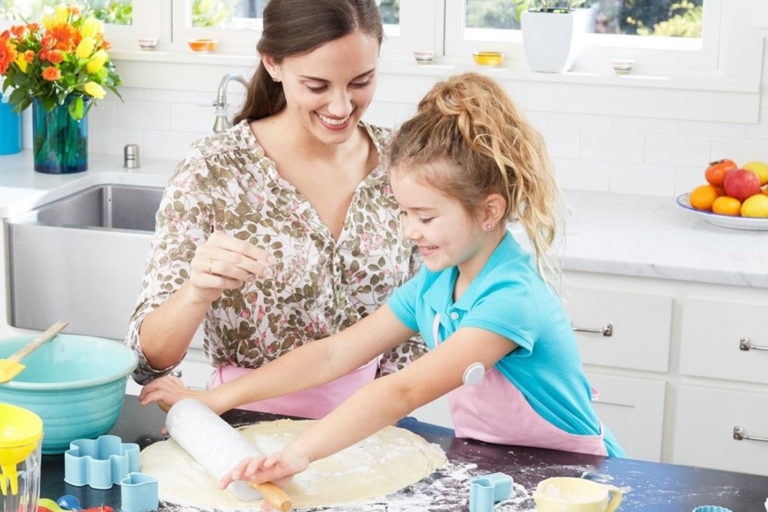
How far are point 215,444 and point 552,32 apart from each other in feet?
6.58

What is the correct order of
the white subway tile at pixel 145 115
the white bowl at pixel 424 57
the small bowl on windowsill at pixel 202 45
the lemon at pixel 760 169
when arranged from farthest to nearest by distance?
the white subway tile at pixel 145 115
the small bowl on windowsill at pixel 202 45
the white bowl at pixel 424 57
the lemon at pixel 760 169

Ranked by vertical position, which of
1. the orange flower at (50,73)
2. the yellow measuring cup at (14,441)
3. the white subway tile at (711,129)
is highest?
the orange flower at (50,73)

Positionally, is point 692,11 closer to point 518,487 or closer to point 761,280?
point 761,280

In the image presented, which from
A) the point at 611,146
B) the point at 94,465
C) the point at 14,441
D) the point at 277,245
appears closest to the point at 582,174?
the point at 611,146

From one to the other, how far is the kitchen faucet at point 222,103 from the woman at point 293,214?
99cm

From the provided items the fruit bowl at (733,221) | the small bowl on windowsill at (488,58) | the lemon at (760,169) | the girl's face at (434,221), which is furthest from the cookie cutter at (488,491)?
the small bowl on windowsill at (488,58)

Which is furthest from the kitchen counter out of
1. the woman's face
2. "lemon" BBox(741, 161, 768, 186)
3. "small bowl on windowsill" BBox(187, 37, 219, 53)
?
"small bowl on windowsill" BBox(187, 37, 219, 53)

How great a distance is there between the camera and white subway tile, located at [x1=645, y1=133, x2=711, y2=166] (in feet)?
11.1

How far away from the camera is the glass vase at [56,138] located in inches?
140

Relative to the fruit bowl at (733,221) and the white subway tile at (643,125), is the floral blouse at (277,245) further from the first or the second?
the white subway tile at (643,125)

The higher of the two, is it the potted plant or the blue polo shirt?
the potted plant

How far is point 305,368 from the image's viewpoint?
2029 mm

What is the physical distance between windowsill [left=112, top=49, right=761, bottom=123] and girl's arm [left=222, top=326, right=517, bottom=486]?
5.63 feet

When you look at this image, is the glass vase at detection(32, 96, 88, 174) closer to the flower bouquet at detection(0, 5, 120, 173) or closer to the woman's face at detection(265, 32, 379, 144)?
the flower bouquet at detection(0, 5, 120, 173)
